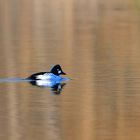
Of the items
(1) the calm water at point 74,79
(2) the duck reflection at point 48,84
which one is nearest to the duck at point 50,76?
(2) the duck reflection at point 48,84

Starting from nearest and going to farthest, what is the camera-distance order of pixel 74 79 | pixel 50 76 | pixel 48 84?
1. pixel 48 84
2. pixel 50 76
3. pixel 74 79

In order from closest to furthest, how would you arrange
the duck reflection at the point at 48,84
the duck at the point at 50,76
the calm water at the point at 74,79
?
the calm water at the point at 74,79, the duck reflection at the point at 48,84, the duck at the point at 50,76

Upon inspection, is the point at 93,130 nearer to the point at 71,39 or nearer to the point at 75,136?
the point at 75,136

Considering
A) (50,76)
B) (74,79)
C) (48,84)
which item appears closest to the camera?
(48,84)

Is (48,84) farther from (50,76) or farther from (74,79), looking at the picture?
(74,79)

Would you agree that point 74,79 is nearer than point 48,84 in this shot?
No

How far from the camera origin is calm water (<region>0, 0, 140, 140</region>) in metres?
15.2

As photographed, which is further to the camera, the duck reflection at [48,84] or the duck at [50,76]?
the duck at [50,76]

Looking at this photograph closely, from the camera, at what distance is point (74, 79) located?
21031 mm

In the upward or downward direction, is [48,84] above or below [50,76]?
below

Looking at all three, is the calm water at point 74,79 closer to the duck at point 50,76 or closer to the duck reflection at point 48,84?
the duck reflection at point 48,84

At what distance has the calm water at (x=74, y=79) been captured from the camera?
15242mm

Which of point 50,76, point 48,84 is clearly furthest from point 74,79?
point 48,84

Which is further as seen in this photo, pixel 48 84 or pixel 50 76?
pixel 50 76
